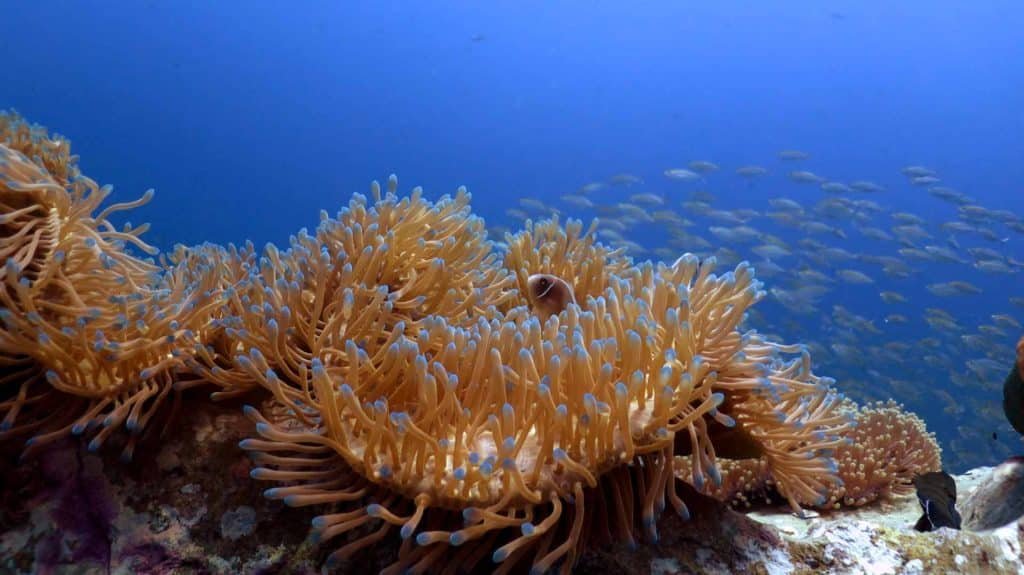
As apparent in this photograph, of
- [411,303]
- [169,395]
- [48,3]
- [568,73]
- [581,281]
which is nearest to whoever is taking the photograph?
[169,395]

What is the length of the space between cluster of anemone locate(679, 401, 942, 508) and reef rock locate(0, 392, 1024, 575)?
4.02ft

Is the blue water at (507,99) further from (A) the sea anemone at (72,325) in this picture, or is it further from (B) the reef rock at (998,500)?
(A) the sea anemone at (72,325)

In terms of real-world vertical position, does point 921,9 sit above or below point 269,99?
below

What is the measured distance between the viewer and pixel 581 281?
2.86 metres

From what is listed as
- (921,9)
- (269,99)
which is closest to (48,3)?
(269,99)

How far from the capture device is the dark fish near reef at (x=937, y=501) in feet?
7.33

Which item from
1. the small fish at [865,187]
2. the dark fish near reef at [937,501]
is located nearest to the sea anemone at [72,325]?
the dark fish near reef at [937,501]

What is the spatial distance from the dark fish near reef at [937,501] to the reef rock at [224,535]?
1.27 feet

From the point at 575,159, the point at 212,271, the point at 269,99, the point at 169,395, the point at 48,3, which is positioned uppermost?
the point at 48,3

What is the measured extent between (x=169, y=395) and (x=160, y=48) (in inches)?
2789

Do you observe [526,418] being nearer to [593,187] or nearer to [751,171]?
[751,171]

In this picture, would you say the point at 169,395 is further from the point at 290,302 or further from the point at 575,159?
the point at 575,159

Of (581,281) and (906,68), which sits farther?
(906,68)

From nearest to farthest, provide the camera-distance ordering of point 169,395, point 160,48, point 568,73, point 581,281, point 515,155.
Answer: point 169,395
point 581,281
point 160,48
point 515,155
point 568,73
